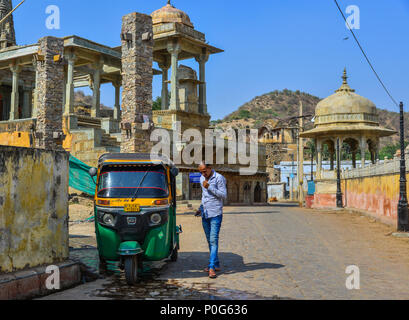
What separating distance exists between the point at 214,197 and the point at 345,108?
86.6 ft

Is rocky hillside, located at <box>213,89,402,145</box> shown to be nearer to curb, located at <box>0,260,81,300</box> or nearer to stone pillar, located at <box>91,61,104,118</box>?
stone pillar, located at <box>91,61,104,118</box>

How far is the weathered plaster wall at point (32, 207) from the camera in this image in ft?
21.2

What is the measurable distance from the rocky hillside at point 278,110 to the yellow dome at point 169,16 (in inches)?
2711

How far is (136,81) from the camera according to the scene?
2178cm

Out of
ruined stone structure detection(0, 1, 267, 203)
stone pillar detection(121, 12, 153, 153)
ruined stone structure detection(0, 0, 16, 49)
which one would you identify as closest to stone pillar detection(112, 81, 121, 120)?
ruined stone structure detection(0, 1, 267, 203)

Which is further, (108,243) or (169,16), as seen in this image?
(169,16)

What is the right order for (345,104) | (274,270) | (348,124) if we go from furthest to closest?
(345,104)
(348,124)
(274,270)

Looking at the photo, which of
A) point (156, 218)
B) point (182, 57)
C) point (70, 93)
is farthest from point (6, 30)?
point (156, 218)

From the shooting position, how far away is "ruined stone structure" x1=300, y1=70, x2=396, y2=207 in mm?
32031

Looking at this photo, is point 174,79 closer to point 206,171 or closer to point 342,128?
point 342,128

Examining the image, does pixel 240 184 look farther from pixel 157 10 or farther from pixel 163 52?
pixel 157 10

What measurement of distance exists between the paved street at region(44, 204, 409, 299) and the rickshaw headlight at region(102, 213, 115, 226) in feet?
3.23

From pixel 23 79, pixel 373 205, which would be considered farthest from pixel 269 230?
pixel 23 79
